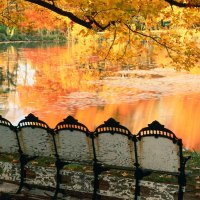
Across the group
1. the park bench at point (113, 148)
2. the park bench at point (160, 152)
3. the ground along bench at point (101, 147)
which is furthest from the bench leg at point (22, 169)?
the park bench at point (160, 152)

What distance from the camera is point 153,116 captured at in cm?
1739

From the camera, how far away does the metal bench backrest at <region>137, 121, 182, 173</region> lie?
5.05 meters

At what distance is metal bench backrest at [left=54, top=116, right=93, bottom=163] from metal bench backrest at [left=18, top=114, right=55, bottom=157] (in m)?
0.18

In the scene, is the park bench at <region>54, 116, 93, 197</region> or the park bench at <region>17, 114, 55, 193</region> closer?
the park bench at <region>54, 116, 93, 197</region>

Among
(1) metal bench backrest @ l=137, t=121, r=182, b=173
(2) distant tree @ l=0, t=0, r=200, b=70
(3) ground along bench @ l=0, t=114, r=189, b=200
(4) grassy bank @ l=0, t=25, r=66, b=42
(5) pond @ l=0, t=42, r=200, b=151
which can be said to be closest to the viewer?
(1) metal bench backrest @ l=137, t=121, r=182, b=173

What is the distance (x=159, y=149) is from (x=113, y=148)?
627mm

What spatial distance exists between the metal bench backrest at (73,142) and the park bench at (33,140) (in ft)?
0.55

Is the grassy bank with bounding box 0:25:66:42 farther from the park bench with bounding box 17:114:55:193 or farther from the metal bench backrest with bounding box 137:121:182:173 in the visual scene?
the metal bench backrest with bounding box 137:121:182:173

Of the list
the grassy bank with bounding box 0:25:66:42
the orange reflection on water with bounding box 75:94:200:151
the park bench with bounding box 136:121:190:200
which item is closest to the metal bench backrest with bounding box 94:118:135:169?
the park bench with bounding box 136:121:190:200

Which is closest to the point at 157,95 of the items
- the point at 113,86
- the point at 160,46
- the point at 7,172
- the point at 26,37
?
the point at 113,86

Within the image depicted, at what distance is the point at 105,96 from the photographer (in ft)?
73.5

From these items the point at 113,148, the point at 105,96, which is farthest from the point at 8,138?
the point at 105,96

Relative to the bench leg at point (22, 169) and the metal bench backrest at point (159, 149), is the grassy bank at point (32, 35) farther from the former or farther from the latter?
the metal bench backrest at point (159, 149)

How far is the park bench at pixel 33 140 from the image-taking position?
234 inches
